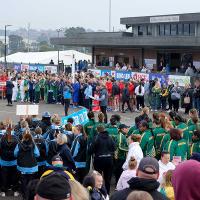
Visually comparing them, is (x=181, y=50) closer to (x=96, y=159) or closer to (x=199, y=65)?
(x=199, y=65)

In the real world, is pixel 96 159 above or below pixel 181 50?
below

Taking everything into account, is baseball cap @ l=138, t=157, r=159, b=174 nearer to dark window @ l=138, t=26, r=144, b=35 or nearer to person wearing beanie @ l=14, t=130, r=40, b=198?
person wearing beanie @ l=14, t=130, r=40, b=198

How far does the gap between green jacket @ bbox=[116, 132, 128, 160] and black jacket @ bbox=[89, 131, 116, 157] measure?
0.50 metres

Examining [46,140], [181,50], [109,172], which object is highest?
[181,50]

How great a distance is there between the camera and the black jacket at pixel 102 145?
37.2 ft

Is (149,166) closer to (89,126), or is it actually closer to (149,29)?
(89,126)

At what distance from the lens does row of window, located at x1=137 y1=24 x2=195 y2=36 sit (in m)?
42.9

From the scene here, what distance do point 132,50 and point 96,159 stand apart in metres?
35.8

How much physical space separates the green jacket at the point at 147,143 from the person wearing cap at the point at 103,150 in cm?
67

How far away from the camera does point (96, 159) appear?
11.4m

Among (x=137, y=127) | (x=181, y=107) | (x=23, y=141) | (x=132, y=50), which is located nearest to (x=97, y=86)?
(x=181, y=107)

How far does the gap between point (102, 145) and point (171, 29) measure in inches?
1367

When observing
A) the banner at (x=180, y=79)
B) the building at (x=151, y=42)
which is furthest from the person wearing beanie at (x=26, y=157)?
the building at (x=151, y=42)

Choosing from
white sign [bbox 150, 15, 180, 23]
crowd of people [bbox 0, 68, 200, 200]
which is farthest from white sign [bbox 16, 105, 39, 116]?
white sign [bbox 150, 15, 180, 23]
